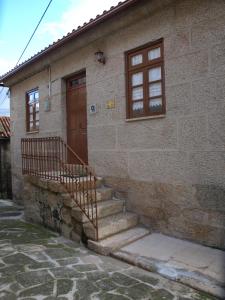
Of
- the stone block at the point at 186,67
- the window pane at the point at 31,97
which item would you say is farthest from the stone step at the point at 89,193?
the window pane at the point at 31,97

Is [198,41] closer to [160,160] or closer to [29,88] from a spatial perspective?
[160,160]

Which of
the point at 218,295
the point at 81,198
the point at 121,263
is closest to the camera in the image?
the point at 218,295

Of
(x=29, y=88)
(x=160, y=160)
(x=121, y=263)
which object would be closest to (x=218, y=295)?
(x=121, y=263)

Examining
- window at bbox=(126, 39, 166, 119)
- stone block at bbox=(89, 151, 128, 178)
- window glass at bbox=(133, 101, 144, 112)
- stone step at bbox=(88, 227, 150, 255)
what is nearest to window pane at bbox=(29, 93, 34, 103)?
stone block at bbox=(89, 151, 128, 178)

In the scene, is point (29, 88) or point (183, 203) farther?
point (29, 88)

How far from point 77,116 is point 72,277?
4745 millimetres

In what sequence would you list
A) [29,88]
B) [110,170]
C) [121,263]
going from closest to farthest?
[121,263]
[110,170]
[29,88]

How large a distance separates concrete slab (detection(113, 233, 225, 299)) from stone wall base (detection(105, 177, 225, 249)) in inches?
7.6

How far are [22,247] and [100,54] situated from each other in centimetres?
437

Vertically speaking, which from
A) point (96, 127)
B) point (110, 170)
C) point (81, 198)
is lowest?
point (81, 198)

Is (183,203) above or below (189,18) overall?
below

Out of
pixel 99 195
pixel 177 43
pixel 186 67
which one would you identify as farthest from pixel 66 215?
pixel 177 43

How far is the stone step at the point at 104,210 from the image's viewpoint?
5.81 metres

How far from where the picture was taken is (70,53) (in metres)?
8.10
